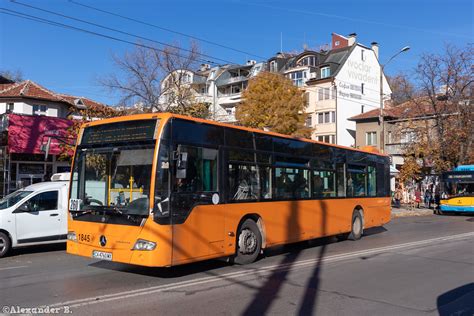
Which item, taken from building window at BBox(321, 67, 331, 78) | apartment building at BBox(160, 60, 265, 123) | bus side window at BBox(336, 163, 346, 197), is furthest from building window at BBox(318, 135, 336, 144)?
bus side window at BBox(336, 163, 346, 197)

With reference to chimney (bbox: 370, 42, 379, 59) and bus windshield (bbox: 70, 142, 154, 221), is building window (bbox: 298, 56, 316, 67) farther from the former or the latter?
bus windshield (bbox: 70, 142, 154, 221)

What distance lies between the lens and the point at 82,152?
8.80 metres

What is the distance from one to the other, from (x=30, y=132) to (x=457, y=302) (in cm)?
2350

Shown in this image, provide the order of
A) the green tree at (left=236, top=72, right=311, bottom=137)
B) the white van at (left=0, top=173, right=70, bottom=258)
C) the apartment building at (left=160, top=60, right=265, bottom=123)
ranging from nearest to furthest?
1. the white van at (left=0, top=173, right=70, bottom=258)
2. the green tree at (left=236, top=72, right=311, bottom=137)
3. the apartment building at (left=160, top=60, right=265, bottom=123)

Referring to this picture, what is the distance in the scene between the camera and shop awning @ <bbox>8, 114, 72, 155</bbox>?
24297mm

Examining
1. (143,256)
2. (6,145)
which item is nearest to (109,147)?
(143,256)

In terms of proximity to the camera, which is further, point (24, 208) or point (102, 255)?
point (24, 208)

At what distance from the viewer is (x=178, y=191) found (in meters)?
7.95

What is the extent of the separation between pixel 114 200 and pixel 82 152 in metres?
1.39

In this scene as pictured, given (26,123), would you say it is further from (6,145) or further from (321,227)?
(321,227)

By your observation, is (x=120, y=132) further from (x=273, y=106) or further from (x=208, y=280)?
(x=273, y=106)

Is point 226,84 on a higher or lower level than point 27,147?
higher

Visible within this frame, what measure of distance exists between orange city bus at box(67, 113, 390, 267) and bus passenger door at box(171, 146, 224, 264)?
0.06 ft

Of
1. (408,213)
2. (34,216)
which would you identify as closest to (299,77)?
(408,213)
